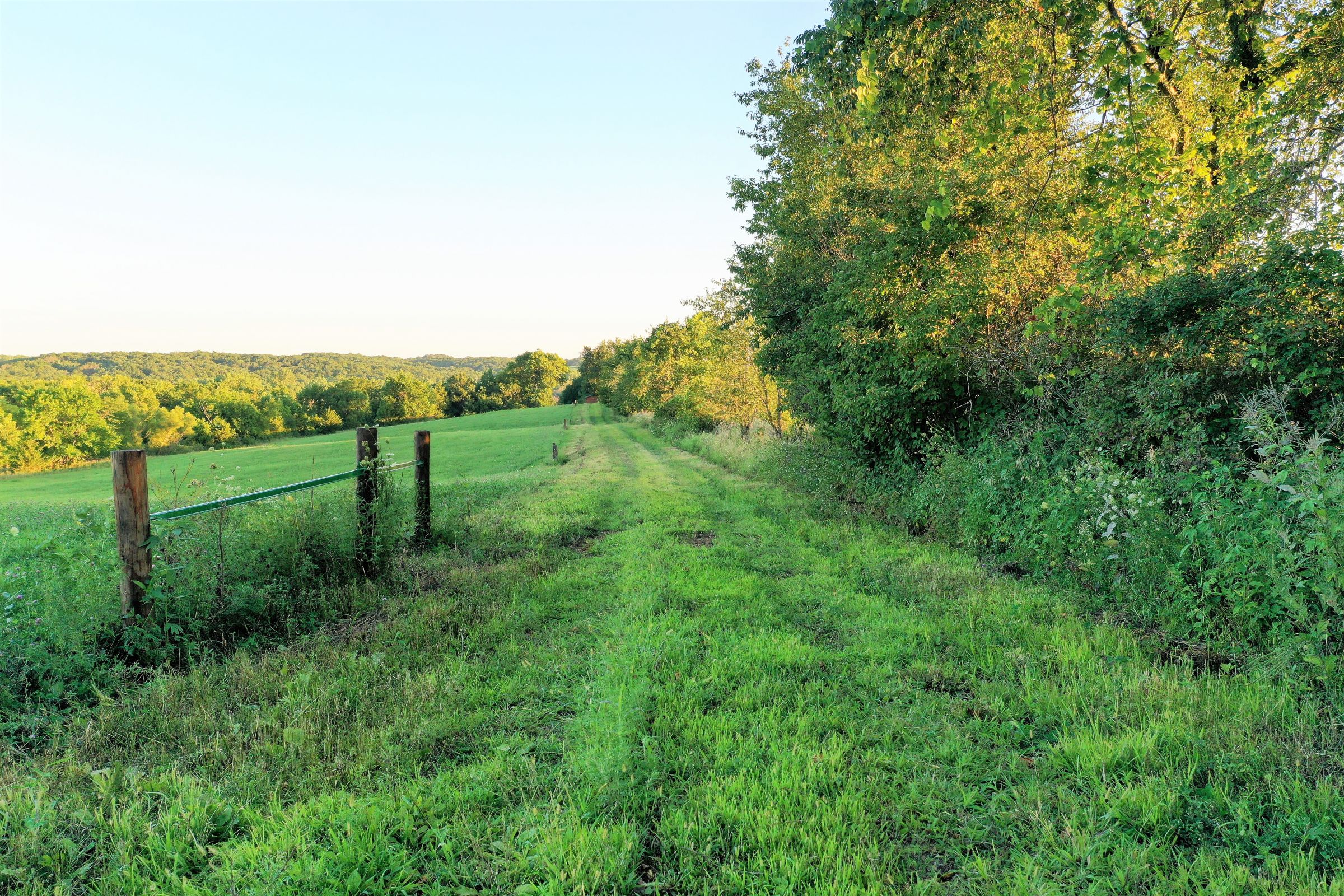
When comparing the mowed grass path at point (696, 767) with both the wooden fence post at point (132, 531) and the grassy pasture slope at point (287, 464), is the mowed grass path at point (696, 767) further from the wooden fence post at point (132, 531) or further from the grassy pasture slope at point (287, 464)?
the grassy pasture slope at point (287, 464)

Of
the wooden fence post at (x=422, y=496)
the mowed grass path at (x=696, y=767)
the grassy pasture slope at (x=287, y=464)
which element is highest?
the wooden fence post at (x=422, y=496)

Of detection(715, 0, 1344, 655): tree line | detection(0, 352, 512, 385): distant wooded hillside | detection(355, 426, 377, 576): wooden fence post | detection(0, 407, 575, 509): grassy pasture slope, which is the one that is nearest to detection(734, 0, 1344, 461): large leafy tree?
detection(715, 0, 1344, 655): tree line

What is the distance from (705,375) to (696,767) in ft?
84.2

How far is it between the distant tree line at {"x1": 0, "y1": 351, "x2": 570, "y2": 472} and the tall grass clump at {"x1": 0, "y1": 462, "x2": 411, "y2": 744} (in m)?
59.8

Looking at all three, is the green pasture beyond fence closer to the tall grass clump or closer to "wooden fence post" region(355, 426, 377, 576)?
the tall grass clump

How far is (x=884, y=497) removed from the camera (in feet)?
31.0

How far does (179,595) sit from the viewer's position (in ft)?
14.4

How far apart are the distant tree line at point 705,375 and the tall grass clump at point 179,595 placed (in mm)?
10561

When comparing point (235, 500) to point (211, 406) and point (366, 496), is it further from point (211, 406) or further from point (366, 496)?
point (211, 406)

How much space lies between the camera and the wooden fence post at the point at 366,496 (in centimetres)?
635

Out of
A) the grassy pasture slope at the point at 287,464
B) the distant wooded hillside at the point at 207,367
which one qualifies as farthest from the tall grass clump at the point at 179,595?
the distant wooded hillside at the point at 207,367

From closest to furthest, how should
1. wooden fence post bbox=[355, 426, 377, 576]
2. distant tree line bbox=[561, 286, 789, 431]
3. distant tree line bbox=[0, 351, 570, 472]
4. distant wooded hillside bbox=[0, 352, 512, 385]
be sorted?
wooden fence post bbox=[355, 426, 377, 576] < distant tree line bbox=[561, 286, 789, 431] < distant tree line bbox=[0, 351, 570, 472] < distant wooded hillside bbox=[0, 352, 512, 385]

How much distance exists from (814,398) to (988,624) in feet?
23.3

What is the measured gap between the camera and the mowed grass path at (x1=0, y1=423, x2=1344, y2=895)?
7.43ft
